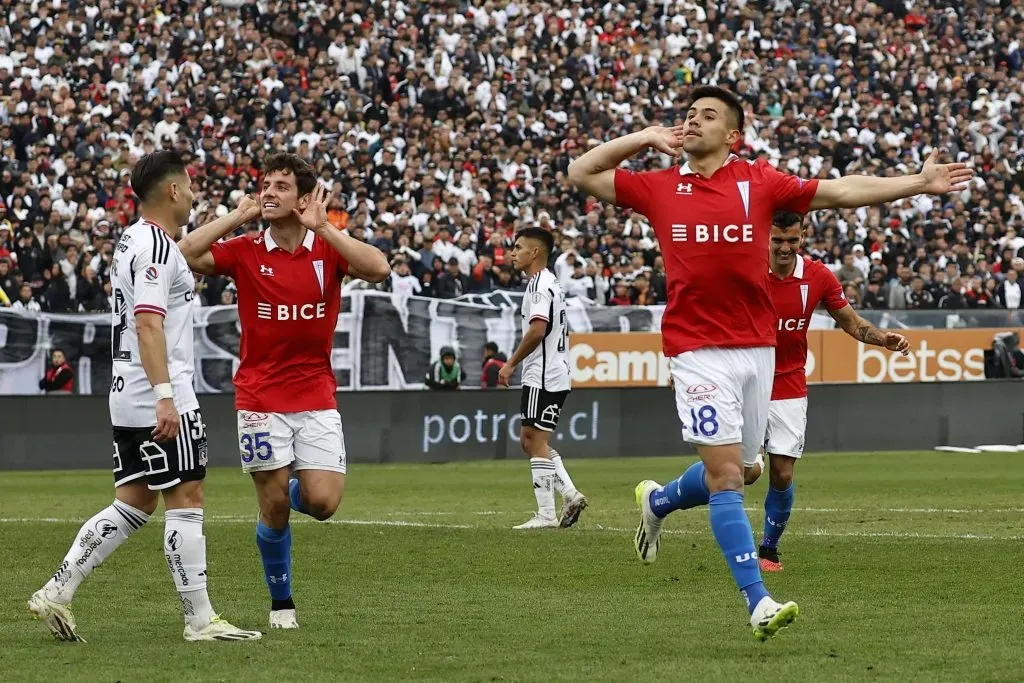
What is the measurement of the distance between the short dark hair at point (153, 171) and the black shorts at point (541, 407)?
265 inches

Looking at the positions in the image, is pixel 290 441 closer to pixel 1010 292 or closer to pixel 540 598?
pixel 540 598

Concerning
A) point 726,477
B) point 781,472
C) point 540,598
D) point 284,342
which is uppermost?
point 284,342

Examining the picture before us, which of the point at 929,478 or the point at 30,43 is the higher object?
the point at 30,43

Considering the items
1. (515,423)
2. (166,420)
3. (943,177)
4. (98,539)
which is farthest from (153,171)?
(515,423)

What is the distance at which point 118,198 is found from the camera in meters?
28.0

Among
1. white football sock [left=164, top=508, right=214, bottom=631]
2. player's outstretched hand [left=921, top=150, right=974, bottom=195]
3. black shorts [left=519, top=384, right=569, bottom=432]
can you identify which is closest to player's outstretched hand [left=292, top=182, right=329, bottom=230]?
white football sock [left=164, top=508, right=214, bottom=631]

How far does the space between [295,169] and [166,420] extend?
166cm

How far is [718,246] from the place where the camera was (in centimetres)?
816

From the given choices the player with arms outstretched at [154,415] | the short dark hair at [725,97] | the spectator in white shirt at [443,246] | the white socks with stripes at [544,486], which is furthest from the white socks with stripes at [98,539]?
the spectator in white shirt at [443,246]

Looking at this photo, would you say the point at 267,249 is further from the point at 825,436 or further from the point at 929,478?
the point at 825,436

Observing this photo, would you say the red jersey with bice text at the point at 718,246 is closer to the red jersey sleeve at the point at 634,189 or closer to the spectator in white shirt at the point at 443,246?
the red jersey sleeve at the point at 634,189

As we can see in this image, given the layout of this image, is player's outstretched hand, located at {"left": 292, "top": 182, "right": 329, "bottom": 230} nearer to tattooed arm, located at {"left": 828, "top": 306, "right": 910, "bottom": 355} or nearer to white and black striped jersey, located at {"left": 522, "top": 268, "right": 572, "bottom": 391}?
tattooed arm, located at {"left": 828, "top": 306, "right": 910, "bottom": 355}

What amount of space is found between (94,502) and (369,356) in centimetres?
837

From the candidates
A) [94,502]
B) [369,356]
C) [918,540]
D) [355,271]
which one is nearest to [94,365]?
[369,356]
